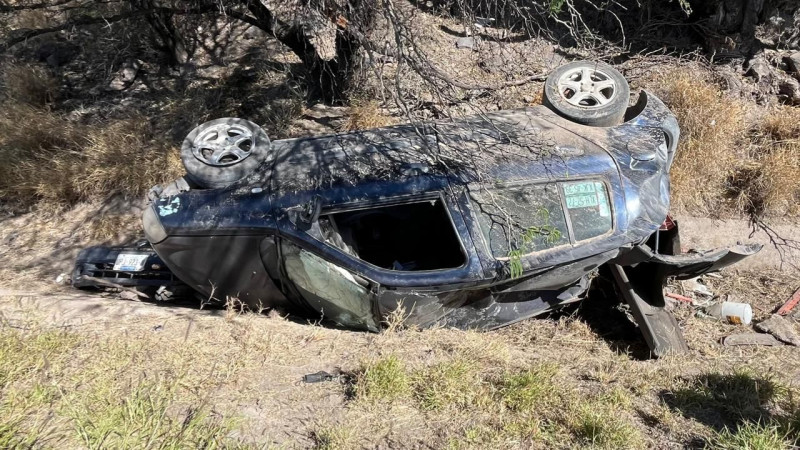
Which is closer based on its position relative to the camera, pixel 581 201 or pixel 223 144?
pixel 581 201

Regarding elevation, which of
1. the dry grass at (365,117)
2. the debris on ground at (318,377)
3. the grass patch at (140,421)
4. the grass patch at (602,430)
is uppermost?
the dry grass at (365,117)

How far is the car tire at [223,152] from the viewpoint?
423cm

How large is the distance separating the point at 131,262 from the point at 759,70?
752 centimetres

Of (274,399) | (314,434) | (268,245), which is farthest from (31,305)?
(314,434)

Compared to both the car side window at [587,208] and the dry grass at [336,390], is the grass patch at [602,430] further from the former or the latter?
the car side window at [587,208]

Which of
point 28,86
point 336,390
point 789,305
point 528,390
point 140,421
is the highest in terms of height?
point 28,86

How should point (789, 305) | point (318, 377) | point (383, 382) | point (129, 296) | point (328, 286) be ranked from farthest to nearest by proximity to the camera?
1. point (789, 305)
2. point (129, 296)
3. point (328, 286)
4. point (318, 377)
5. point (383, 382)

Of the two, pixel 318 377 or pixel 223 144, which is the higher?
pixel 223 144

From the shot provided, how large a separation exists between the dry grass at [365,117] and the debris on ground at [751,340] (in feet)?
12.8

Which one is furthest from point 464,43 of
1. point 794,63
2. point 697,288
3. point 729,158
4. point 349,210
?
point 349,210

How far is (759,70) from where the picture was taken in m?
7.62

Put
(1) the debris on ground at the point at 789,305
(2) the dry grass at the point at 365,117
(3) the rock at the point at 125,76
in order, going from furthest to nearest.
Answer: (3) the rock at the point at 125,76 < (2) the dry grass at the point at 365,117 < (1) the debris on ground at the point at 789,305

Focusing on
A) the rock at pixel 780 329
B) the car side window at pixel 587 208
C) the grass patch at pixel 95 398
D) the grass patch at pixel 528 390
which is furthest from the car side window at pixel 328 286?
the rock at pixel 780 329

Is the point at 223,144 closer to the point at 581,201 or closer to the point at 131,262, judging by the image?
the point at 131,262
